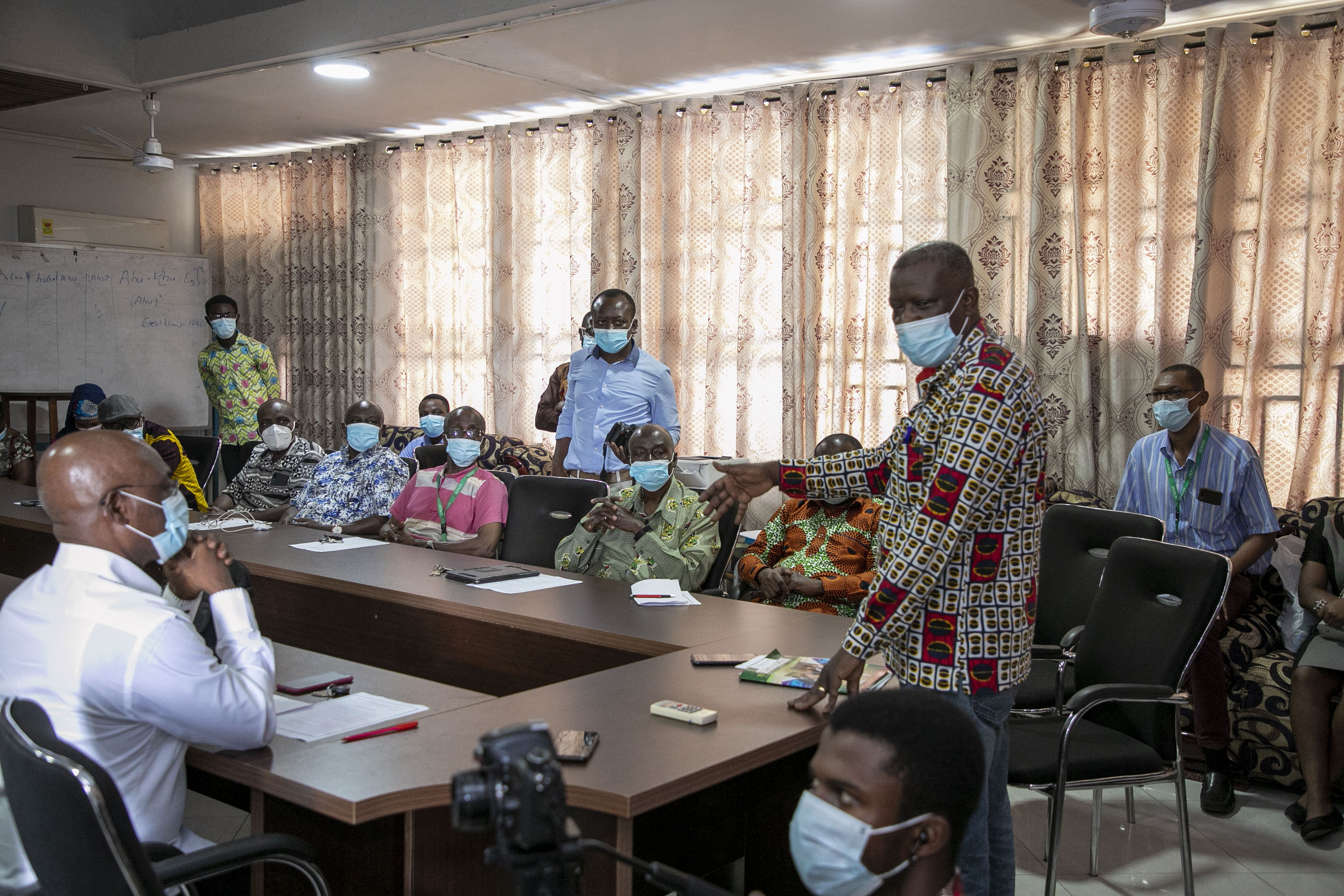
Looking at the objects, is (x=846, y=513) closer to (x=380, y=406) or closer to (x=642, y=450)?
(x=642, y=450)

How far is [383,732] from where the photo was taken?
1.99 m

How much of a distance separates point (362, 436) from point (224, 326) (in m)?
2.71

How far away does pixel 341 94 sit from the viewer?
6246 mm

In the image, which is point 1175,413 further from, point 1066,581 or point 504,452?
point 504,452

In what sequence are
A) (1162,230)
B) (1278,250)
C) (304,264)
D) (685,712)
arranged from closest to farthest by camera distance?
1. (685,712)
2. (1278,250)
3. (1162,230)
4. (304,264)

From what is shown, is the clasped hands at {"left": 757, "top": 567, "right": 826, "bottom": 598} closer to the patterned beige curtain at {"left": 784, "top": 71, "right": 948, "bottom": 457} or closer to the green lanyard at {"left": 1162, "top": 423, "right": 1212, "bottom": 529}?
the green lanyard at {"left": 1162, "top": 423, "right": 1212, "bottom": 529}

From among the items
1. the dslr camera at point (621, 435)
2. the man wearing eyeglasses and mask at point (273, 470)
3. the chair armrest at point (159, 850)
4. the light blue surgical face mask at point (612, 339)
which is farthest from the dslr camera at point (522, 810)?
the man wearing eyeglasses and mask at point (273, 470)

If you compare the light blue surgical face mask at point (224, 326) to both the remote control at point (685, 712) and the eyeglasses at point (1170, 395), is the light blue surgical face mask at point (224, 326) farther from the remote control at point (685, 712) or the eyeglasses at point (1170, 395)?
the remote control at point (685, 712)

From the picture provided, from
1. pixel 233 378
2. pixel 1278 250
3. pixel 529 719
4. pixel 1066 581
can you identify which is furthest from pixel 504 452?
pixel 529 719

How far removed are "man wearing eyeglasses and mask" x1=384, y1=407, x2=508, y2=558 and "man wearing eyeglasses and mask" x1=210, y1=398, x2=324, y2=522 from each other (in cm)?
99

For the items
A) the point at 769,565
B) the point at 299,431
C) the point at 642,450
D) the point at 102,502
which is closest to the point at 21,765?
the point at 102,502

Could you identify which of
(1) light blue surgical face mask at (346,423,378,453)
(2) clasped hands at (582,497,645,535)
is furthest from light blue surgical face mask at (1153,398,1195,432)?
(1) light blue surgical face mask at (346,423,378,453)

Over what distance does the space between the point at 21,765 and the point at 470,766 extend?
2.16ft

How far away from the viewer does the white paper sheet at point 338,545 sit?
4008mm
